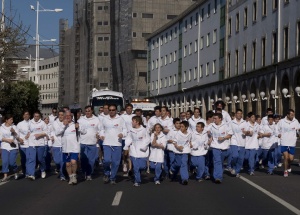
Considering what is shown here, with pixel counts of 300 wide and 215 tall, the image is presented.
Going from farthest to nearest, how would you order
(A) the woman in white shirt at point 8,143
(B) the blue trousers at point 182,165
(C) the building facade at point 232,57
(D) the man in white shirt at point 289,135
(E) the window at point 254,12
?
1. (E) the window at point 254,12
2. (C) the building facade at point 232,57
3. (D) the man in white shirt at point 289,135
4. (A) the woman in white shirt at point 8,143
5. (B) the blue trousers at point 182,165

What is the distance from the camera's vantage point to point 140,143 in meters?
16.3

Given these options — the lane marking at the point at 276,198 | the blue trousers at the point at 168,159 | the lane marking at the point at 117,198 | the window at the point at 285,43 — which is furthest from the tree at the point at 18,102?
the lane marking at the point at 117,198

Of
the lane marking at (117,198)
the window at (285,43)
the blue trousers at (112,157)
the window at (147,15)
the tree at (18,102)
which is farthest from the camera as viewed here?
the window at (147,15)

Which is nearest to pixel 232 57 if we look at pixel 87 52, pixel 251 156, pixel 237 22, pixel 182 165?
pixel 237 22

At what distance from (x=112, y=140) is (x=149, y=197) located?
3.42 m

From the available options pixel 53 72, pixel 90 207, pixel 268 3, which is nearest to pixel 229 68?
pixel 268 3

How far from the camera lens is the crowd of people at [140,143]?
647 inches

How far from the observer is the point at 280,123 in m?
19.4

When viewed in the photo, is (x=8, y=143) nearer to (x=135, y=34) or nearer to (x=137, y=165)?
(x=137, y=165)

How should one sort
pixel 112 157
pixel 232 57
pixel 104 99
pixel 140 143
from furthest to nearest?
pixel 232 57 < pixel 104 99 < pixel 112 157 < pixel 140 143

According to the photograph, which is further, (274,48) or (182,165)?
(274,48)

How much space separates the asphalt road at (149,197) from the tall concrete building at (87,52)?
93138 millimetres

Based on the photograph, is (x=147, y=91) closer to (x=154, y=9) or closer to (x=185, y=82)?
(x=154, y=9)

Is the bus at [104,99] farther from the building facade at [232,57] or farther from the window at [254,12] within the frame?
the window at [254,12]
